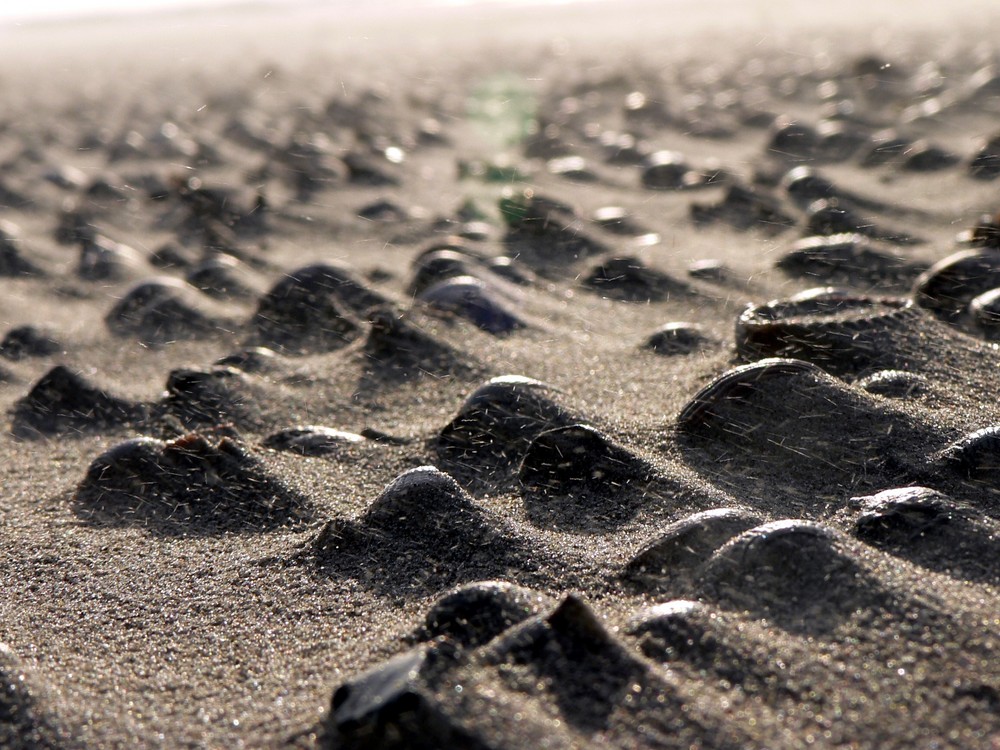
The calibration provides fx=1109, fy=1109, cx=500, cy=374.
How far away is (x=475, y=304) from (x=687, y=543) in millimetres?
1318

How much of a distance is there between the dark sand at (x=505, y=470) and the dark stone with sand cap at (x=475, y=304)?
0.01 m

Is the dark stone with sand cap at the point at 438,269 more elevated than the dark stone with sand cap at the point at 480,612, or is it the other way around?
the dark stone with sand cap at the point at 480,612

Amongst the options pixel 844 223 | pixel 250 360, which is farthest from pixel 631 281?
pixel 250 360

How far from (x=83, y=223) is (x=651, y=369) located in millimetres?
2813

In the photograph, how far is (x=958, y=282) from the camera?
248cm

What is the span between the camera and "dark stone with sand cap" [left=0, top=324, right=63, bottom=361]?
274cm

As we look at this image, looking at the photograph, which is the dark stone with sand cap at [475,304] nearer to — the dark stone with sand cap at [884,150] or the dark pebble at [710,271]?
the dark pebble at [710,271]

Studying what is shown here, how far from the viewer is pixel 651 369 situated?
2316 millimetres

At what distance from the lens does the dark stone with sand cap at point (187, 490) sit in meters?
1.78

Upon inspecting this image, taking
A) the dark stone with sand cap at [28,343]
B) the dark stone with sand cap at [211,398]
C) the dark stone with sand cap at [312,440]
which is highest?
the dark stone with sand cap at [312,440]

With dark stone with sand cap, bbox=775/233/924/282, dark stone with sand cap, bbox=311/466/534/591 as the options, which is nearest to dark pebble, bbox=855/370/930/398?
dark stone with sand cap, bbox=311/466/534/591

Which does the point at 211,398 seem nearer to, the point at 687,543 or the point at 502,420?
the point at 502,420

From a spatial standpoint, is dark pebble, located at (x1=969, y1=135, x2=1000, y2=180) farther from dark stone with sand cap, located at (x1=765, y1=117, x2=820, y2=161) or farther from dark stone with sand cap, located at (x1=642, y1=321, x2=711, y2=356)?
dark stone with sand cap, located at (x1=642, y1=321, x2=711, y2=356)

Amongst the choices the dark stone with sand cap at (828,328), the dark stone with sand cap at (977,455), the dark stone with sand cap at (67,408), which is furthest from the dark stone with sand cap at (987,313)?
the dark stone with sand cap at (67,408)
